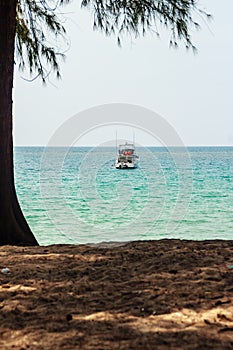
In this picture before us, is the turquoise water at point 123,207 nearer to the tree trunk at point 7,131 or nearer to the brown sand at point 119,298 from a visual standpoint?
the tree trunk at point 7,131

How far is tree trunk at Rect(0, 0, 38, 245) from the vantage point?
17.4 ft

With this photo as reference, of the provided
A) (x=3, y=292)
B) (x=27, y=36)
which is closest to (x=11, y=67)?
(x=27, y=36)

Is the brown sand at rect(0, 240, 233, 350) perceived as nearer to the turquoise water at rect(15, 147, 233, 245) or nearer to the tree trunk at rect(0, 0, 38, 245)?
the tree trunk at rect(0, 0, 38, 245)

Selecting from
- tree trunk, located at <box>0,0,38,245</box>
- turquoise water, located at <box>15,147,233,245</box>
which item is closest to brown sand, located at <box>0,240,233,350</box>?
tree trunk, located at <box>0,0,38,245</box>

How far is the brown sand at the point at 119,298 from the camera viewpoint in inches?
96.7

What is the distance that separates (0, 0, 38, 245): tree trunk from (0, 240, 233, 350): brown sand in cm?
71

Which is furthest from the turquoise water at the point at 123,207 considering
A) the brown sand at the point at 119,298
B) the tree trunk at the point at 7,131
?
the brown sand at the point at 119,298

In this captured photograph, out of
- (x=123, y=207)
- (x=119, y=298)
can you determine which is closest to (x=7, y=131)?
(x=119, y=298)

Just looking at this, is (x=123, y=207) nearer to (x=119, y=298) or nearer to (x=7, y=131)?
(x=7, y=131)

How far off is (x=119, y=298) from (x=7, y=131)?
284cm

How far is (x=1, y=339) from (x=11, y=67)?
3538 mm

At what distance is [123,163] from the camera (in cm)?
2503

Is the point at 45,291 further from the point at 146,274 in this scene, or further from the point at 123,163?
the point at 123,163

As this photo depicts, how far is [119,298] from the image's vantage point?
3100 mm
